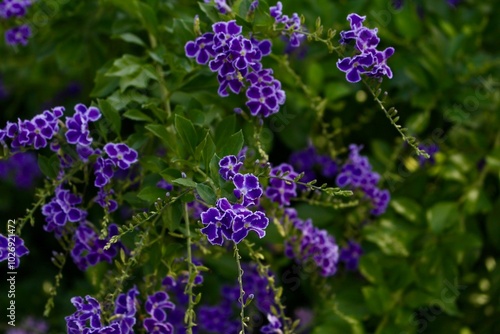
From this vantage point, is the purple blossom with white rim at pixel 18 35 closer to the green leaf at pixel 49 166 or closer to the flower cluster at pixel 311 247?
the green leaf at pixel 49 166

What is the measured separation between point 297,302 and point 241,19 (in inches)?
42.3

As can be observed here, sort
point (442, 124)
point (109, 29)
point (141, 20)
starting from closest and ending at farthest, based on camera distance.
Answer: point (141, 20) → point (109, 29) → point (442, 124)

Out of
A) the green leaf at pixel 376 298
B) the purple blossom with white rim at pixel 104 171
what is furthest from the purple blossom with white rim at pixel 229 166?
the green leaf at pixel 376 298

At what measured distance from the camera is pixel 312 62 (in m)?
2.01

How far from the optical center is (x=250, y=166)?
55.0 inches

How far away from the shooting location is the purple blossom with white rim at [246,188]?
3.71ft

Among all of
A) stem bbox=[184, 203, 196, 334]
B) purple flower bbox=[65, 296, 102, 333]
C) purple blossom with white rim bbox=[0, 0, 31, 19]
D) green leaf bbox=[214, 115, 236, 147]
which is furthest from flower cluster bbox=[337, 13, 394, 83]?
purple blossom with white rim bbox=[0, 0, 31, 19]

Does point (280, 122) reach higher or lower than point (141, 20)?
lower

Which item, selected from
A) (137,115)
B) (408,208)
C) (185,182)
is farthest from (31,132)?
(408,208)

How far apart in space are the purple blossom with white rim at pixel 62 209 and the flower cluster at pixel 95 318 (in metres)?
0.15

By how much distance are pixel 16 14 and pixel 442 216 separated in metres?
1.10

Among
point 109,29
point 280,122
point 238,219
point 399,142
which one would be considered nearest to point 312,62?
point 280,122

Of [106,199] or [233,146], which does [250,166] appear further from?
[106,199]

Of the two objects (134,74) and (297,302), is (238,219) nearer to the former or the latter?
(134,74)
